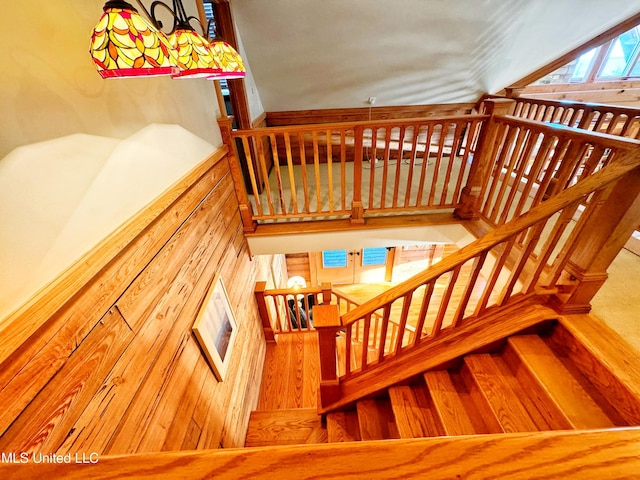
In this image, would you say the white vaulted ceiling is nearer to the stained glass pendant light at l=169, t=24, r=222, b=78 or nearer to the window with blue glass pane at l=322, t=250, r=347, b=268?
the stained glass pendant light at l=169, t=24, r=222, b=78

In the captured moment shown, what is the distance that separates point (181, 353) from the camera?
1.36 metres

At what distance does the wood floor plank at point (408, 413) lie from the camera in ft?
4.81

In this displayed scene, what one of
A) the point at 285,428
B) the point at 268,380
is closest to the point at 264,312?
the point at 268,380

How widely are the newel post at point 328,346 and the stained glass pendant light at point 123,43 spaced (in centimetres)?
125

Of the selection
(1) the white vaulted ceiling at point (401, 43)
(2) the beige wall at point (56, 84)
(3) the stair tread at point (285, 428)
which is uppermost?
(1) the white vaulted ceiling at point (401, 43)

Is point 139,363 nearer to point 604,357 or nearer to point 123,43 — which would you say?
point 123,43

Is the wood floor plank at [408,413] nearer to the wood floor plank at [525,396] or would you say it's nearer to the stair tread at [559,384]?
the wood floor plank at [525,396]

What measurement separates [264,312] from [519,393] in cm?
→ 238

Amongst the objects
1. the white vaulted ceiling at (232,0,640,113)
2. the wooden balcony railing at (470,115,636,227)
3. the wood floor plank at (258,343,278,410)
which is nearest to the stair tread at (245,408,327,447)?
the wood floor plank at (258,343,278,410)

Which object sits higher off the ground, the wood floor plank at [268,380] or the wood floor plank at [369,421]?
the wood floor plank at [369,421]

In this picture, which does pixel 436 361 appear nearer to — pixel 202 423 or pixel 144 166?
pixel 202 423

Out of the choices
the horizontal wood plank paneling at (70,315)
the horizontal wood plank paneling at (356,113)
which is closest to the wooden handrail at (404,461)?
the horizontal wood plank paneling at (70,315)

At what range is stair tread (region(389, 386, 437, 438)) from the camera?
1.46 metres

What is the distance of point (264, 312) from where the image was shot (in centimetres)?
303
